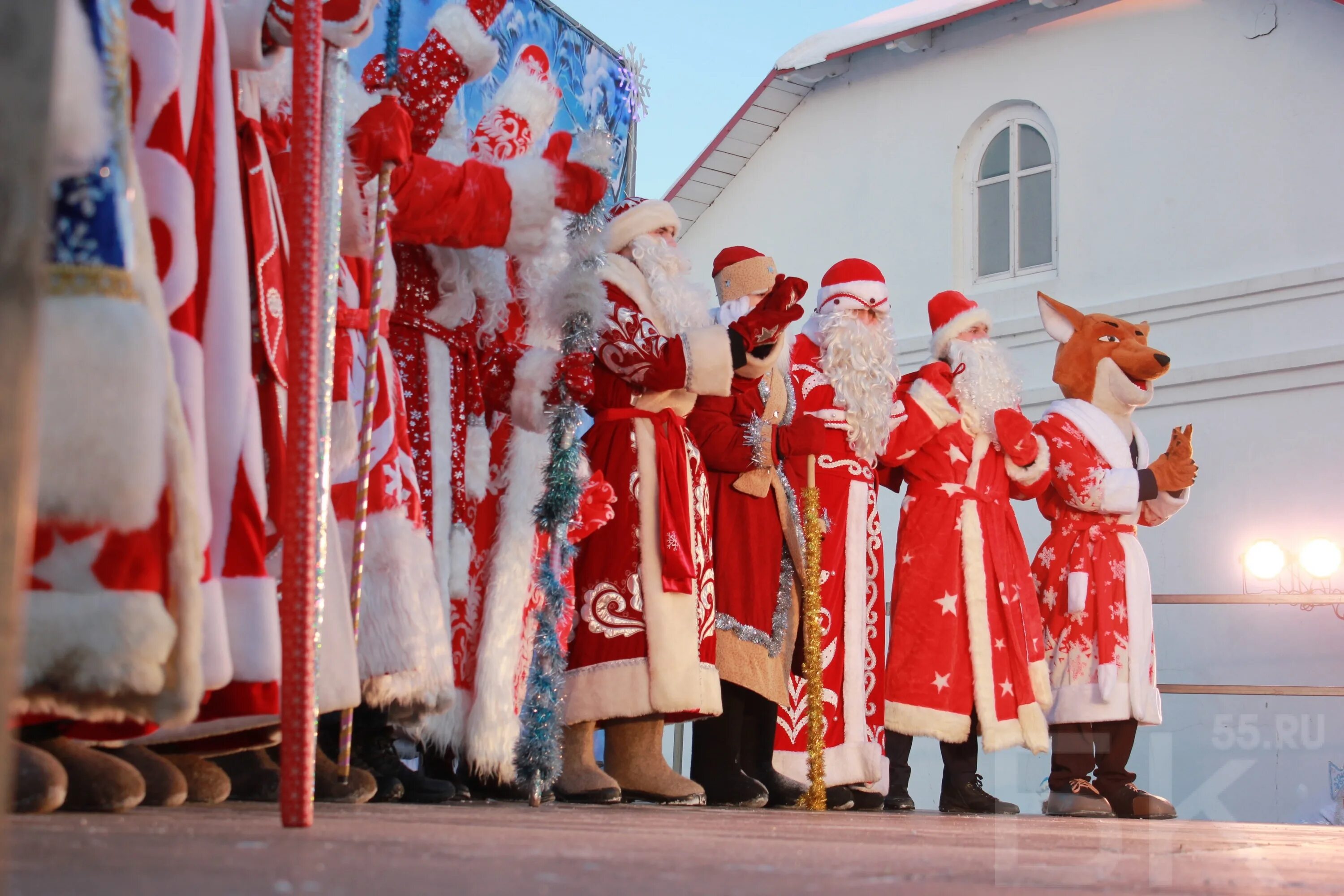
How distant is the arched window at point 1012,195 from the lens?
8.46m

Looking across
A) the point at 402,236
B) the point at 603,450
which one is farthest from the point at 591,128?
the point at 603,450

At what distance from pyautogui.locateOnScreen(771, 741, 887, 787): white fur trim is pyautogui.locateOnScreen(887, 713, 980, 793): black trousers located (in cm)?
22

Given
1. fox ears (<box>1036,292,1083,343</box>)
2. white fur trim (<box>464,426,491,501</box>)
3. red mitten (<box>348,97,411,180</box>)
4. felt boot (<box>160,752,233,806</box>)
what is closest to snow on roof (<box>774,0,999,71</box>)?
fox ears (<box>1036,292,1083,343</box>)

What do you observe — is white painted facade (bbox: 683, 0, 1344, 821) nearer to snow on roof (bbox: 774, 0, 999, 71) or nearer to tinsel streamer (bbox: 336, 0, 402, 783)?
snow on roof (bbox: 774, 0, 999, 71)

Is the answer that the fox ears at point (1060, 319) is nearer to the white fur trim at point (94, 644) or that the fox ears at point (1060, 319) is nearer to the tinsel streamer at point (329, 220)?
the tinsel streamer at point (329, 220)

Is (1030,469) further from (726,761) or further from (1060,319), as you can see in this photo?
(726,761)

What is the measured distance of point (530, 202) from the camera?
2693mm

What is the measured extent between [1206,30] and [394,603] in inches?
267

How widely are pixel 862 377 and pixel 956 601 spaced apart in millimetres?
755

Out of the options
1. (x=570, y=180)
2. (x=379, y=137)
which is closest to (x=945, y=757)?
(x=570, y=180)

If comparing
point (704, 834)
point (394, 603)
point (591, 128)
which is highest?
point (591, 128)

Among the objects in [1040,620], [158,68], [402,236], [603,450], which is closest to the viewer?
[158,68]

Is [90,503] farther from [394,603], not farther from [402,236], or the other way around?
[402,236]

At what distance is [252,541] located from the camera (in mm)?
1616
